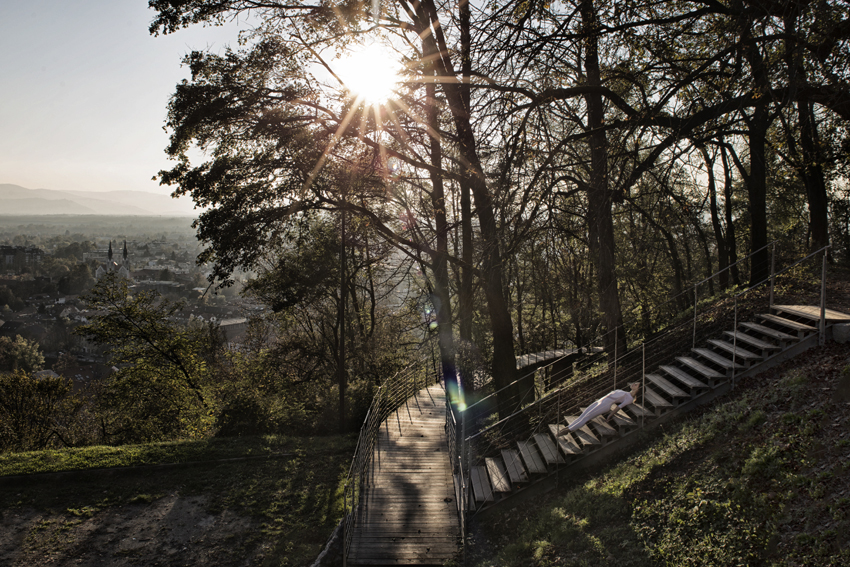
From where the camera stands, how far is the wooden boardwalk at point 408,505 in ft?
22.6

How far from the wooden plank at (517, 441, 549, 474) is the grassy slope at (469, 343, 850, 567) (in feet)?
1.25

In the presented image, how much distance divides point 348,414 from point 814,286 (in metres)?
11.6

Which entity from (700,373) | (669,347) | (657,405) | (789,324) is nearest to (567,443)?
(657,405)

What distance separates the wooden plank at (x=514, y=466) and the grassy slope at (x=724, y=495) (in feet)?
1.27

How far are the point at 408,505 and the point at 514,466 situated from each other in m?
1.90

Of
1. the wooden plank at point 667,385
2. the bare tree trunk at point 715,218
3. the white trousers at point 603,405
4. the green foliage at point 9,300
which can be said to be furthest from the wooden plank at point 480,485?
the green foliage at point 9,300

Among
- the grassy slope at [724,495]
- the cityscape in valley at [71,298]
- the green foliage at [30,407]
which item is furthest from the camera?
the cityscape in valley at [71,298]

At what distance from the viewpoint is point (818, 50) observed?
5957mm

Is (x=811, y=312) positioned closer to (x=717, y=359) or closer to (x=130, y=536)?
(x=717, y=359)

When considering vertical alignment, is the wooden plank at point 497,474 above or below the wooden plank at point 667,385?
below

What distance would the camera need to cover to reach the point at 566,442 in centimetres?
762

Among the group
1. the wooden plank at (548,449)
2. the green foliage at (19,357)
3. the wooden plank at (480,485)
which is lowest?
the green foliage at (19,357)

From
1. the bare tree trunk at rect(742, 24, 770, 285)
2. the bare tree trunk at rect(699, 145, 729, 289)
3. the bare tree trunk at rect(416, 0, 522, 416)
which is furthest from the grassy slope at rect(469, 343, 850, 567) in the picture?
the bare tree trunk at rect(699, 145, 729, 289)

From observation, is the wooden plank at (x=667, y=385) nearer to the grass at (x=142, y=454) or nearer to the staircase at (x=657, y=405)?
the staircase at (x=657, y=405)
